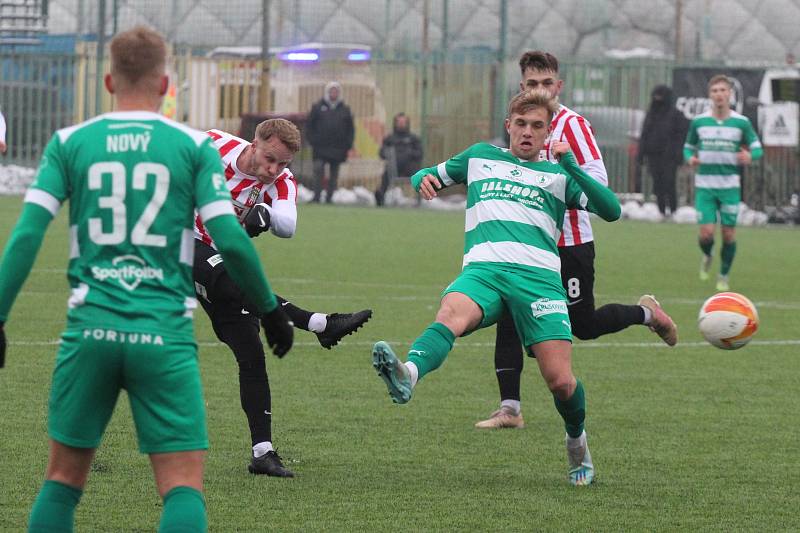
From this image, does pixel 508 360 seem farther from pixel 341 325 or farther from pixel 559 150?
pixel 559 150

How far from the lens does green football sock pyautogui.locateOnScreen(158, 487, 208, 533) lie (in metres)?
4.20

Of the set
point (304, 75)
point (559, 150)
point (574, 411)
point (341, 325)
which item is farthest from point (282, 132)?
point (304, 75)

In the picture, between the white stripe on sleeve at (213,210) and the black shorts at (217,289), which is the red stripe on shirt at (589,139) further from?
the white stripe on sleeve at (213,210)

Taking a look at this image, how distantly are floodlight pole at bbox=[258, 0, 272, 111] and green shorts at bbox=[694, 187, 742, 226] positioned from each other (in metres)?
14.3

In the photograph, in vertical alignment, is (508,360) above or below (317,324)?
below

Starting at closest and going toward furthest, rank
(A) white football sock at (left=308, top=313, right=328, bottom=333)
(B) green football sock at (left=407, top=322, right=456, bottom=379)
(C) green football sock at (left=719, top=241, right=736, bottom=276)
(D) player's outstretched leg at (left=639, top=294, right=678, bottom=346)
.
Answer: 1. (B) green football sock at (left=407, top=322, right=456, bottom=379)
2. (A) white football sock at (left=308, top=313, right=328, bottom=333)
3. (D) player's outstretched leg at (left=639, top=294, right=678, bottom=346)
4. (C) green football sock at (left=719, top=241, right=736, bottom=276)

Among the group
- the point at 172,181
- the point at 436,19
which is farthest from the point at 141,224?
the point at 436,19

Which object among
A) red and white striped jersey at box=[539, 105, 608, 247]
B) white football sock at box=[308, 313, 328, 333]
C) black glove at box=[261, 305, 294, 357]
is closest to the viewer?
black glove at box=[261, 305, 294, 357]

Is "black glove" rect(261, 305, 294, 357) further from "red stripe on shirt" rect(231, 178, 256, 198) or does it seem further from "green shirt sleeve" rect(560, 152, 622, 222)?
"red stripe on shirt" rect(231, 178, 256, 198)

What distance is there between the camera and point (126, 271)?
4258 millimetres

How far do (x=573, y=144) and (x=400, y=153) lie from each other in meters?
22.0

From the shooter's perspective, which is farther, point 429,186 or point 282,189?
point 282,189

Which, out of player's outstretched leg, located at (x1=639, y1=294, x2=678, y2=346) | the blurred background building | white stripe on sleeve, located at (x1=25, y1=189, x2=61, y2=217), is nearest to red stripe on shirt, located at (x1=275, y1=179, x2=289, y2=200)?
player's outstretched leg, located at (x1=639, y1=294, x2=678, y2=346)

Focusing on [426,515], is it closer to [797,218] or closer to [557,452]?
[557,452]
